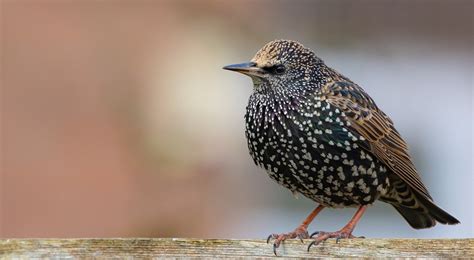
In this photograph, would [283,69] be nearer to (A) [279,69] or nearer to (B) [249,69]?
(A) [279,69]

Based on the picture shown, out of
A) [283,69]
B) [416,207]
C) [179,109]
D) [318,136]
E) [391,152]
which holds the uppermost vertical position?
[283,69]

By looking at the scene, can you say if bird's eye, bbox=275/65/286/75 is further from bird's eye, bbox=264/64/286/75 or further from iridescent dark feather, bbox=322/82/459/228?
iridescent dark feather, bbox=322/82/459/228

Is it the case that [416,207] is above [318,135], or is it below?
below

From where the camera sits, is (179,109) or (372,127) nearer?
(372,127)

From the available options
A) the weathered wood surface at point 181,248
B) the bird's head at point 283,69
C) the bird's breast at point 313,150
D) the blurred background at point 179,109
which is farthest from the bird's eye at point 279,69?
the blurred background at point 179,109

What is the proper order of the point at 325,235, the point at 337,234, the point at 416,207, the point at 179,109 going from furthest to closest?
1. the point at 179,109
2. the point at 416,207
3. the point at 337,234
4. the point at 325,235

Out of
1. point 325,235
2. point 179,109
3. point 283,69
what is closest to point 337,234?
point 325,235
